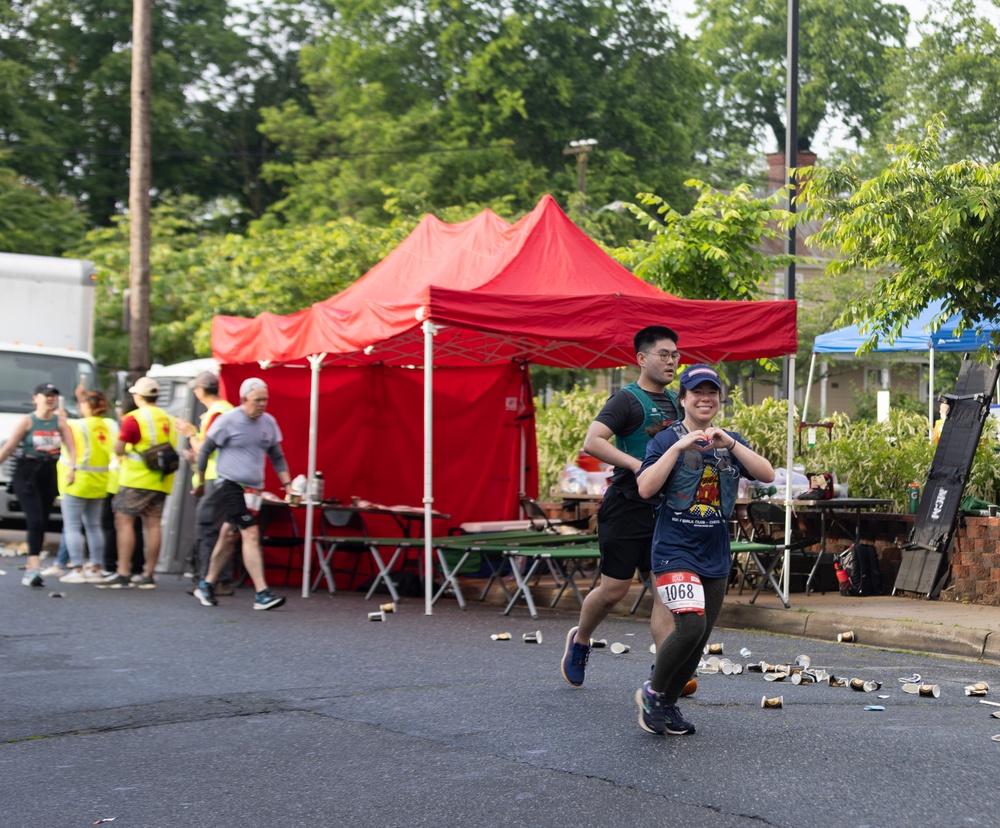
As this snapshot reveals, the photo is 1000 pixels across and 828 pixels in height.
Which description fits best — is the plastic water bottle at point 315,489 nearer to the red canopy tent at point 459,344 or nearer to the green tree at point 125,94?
the red canopy tent at point 459,344

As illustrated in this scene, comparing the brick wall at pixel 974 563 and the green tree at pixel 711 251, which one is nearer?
the brick wall at pixel 974 563

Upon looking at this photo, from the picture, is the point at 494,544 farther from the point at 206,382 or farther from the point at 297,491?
the point at 206,382

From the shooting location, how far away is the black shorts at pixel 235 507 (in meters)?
11.0

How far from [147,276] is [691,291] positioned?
7.68 m

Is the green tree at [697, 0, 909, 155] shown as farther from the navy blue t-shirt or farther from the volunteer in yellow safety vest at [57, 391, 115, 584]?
the navy blue t-shirt

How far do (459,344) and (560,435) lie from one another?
13.3 feet

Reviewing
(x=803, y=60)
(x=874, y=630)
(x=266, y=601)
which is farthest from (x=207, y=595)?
(x=803, y=60)

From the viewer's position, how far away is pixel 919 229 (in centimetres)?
1116

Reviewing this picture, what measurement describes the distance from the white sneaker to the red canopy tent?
2.35 m

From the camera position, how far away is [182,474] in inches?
540

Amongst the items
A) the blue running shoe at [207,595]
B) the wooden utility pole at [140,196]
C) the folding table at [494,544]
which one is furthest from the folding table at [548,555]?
the wooden utility pole at [140,196]

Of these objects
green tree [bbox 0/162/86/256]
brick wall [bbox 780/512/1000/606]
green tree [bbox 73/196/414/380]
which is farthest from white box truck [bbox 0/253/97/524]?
green tree [bbox 0/162/86/256]

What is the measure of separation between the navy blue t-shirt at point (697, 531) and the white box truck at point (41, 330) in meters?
12.7

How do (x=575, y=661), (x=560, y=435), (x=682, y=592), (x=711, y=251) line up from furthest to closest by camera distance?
(x=560, y=435) → (x=711, y=251) → (x=575, y=661) → (x=682, y=592)
